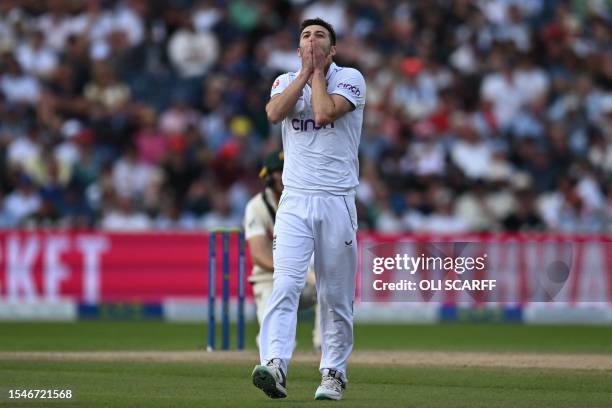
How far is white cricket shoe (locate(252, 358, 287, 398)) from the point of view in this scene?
28.0 ft

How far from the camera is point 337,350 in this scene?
9164 mm

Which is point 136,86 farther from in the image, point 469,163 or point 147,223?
point 469,163

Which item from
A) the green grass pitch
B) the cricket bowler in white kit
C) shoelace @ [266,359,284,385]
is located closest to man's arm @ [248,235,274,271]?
the green grass pitch

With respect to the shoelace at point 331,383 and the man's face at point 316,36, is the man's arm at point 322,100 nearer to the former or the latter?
the man's face at point 316,36

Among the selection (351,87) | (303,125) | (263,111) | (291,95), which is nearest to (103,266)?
(263,111)

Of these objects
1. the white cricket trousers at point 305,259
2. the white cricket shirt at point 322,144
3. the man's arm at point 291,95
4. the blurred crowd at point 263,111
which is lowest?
the white cricket trousers at point 305,259

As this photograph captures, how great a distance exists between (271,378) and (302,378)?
2471 mm

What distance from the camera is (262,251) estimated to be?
1316 cm

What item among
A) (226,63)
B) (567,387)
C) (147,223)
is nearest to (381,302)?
(147,223)

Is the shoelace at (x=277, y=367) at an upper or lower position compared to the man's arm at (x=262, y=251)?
lower

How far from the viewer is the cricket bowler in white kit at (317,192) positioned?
8.81 m

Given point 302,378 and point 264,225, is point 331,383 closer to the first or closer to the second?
point 302,378

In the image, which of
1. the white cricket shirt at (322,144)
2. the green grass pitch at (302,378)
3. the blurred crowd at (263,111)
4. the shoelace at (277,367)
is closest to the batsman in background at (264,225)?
the green grass pitch at (302,378)

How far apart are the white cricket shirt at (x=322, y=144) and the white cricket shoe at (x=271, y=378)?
1160 mm
